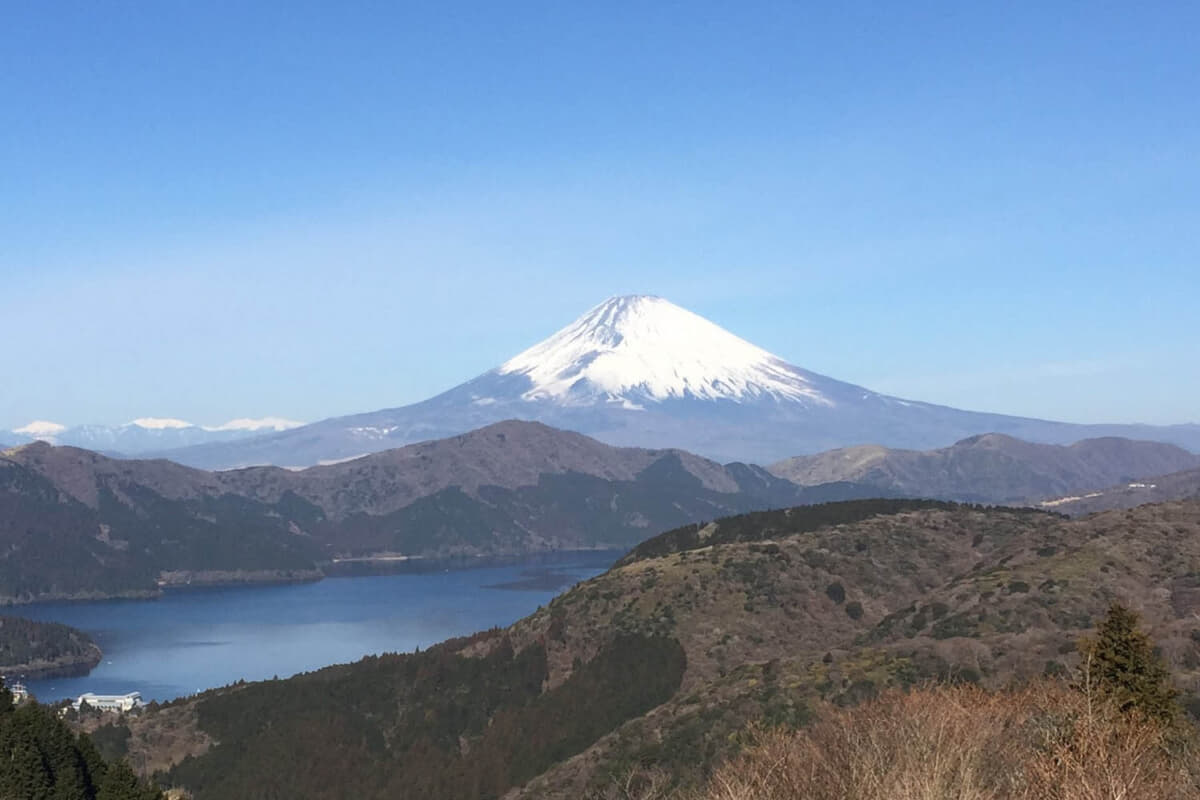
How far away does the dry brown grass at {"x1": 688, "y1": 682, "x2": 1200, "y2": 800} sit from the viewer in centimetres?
3175

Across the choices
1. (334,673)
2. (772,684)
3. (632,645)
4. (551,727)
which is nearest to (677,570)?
(632,645)

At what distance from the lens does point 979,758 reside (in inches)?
1457

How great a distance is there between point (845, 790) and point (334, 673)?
500 feet

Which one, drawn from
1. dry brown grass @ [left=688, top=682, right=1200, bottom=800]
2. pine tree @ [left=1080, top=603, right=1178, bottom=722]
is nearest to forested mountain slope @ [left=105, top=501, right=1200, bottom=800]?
pine tree @ [left=1080, top=603, right=1178, bottom=722]

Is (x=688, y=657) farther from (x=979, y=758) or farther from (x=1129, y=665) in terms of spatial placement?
(x=979, y=758)

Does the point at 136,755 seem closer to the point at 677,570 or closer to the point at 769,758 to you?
the point at 677,570

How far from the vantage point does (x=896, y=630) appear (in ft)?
423

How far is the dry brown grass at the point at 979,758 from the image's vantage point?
3175 cm

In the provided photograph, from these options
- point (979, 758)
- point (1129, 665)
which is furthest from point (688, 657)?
point (979, 758)

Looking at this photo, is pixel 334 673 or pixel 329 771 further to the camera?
pixel 334 673

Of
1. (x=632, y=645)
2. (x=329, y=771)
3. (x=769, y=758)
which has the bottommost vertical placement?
(x=329, y=771)

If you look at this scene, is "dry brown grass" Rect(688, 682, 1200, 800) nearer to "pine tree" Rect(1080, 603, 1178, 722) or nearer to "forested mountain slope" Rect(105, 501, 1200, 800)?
"pine tree" Rect(1080, 603, 1178, 722)

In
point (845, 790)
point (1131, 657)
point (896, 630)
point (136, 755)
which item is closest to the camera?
point (845, 790)

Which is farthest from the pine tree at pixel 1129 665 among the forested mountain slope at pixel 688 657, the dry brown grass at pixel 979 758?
the forested mountain slope at pixel 688 657
